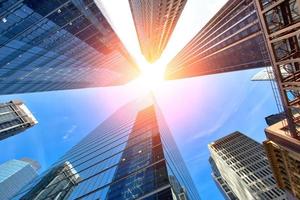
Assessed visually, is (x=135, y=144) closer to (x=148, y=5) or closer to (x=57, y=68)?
(x=57, y=68)

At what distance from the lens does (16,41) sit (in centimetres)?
3797

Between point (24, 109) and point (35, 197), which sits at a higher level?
point (24, 109)

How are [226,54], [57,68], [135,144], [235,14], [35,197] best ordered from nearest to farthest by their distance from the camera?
[35,197] < [135,144] < [57,68] < [235,14] < [226,54]

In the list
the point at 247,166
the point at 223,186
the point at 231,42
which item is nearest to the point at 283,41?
the point at 231,42

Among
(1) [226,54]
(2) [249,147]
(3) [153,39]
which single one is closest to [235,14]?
(1) [226,54]

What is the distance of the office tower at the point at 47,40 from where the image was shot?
34.7 metres

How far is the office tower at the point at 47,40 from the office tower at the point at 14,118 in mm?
12735

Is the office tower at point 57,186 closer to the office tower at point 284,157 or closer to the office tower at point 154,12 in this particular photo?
the office tower at point 284,157

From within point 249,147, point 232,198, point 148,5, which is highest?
point 148,5

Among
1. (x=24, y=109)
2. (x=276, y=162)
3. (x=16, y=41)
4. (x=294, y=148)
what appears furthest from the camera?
(x=24, y=109)

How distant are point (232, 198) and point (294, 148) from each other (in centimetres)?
15471

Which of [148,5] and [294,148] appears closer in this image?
[294,148]

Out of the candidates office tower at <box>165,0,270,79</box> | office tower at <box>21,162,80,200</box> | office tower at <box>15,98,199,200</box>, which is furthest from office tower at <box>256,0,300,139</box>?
office tower at <box>165,0,270,79</box>

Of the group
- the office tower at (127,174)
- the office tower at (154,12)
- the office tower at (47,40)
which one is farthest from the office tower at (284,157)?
the office tower at (154,12)
